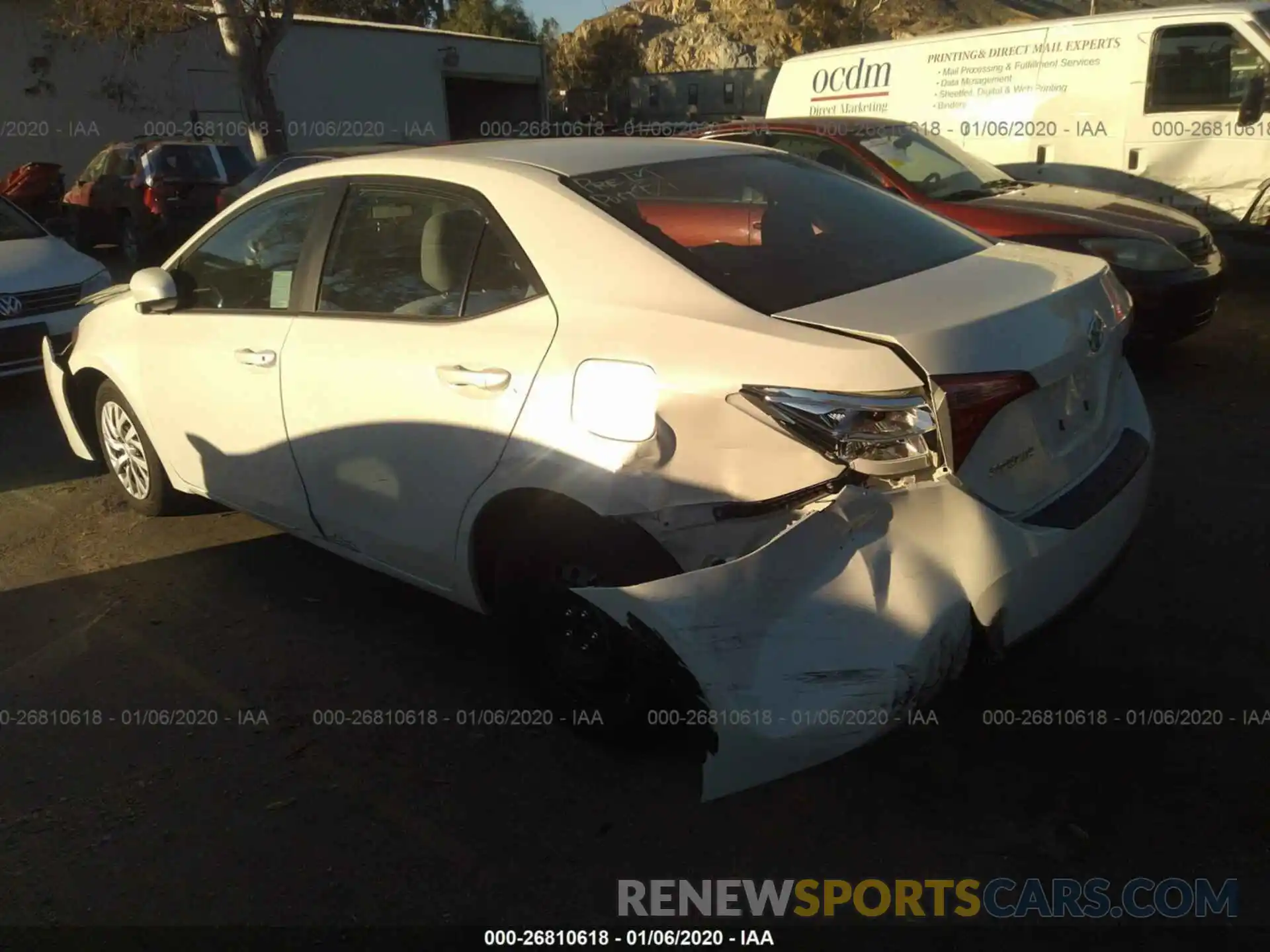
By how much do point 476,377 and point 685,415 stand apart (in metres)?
0.73

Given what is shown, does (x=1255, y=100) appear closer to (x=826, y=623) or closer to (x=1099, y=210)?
(x=1099, y=210)

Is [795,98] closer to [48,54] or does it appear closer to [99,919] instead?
[99,919]

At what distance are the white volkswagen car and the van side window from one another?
8.73m

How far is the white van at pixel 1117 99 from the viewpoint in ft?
28.9

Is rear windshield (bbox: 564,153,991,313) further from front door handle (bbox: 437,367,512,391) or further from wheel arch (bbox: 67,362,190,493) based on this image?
wheel arch (bbox: 67,362,190,493)

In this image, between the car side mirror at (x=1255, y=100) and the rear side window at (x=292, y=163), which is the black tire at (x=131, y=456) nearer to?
the rear side window at (x=292, y=163)

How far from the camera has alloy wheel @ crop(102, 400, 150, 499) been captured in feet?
15.5

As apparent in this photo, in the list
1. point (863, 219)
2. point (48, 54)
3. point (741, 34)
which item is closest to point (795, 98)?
point (863, 219)

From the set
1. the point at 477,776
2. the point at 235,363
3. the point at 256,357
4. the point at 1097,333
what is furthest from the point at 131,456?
the point at 1097,333

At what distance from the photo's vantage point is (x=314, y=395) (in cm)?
350

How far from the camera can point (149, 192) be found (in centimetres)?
1369

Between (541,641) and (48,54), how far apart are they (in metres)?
24.9

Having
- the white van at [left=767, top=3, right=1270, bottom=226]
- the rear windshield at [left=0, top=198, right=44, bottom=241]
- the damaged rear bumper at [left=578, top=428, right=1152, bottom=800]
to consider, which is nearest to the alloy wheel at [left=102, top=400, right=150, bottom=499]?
the damaged rear bumper at [left=578, top=428, right=1152, bottom=800]

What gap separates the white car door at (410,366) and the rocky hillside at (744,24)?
45.1 metres
